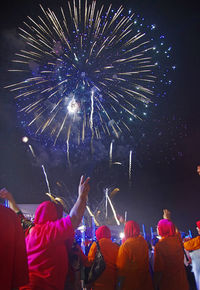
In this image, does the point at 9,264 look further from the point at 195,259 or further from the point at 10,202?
→ the point at 195,259

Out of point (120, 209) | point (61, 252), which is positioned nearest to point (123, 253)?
point (61, 252)

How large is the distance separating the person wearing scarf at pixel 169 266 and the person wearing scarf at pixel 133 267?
0.31m

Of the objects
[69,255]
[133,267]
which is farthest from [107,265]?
[69,255]

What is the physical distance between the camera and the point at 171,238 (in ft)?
16.6

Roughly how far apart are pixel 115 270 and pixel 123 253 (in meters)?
0.43

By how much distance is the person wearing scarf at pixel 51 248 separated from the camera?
2.79 meters

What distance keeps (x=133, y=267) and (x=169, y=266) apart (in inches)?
34.3

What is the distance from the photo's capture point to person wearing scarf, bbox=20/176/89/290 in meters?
2.79

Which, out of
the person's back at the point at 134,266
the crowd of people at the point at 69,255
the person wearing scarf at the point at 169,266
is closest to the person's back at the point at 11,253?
the crowd of people at the point at 69,255

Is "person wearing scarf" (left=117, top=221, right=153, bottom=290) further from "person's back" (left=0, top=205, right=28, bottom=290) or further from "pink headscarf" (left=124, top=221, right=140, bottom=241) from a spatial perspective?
"person's back" (left=0, top=205, right=28, bottom=290)

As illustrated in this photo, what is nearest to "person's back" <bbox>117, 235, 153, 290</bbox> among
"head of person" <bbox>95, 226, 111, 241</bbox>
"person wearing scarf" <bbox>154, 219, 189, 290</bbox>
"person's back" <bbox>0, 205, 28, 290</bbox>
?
"person wearing scarf" <bbox>154, 219, 189, 290</bbox>

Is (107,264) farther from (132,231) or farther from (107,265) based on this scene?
(132,231)

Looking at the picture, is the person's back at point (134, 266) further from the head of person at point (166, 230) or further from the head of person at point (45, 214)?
the head of person at point (45, 214)

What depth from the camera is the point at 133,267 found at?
4527 millimetres
